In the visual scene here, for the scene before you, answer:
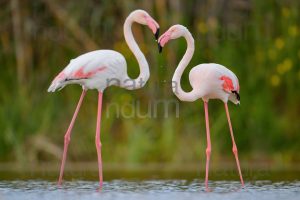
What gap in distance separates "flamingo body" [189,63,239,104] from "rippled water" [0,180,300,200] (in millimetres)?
1152

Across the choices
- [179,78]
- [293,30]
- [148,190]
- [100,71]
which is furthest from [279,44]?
[148,190]

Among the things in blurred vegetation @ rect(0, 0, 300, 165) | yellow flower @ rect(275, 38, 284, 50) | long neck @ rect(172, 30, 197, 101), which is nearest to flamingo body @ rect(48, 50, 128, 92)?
long neck @ rect(172, 30, 197, 101)

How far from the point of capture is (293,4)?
14.9m

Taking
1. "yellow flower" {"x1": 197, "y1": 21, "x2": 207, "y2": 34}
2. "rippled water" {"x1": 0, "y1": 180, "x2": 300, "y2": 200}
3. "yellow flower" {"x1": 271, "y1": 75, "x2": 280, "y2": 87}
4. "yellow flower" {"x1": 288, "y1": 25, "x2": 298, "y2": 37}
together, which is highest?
"yellow flower" {"x1": 197, "y1": 21, "x2": 207, "y2": 34}

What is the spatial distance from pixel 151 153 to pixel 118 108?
1.00 meters

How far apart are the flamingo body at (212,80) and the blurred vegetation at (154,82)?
293cm

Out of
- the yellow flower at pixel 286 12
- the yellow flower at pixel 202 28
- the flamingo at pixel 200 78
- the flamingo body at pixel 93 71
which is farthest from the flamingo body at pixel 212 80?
the yellow flower at pixel 286 12

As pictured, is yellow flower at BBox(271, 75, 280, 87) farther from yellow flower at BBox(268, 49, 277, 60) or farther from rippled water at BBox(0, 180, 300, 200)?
rippled water at BBox(0, 180, 300, 200)

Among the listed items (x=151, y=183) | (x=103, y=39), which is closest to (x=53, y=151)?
(x=103, y=39)

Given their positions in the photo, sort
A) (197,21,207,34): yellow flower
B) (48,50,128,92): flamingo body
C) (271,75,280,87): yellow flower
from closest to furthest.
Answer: (48,50,128,92): flamingo body, (271,75,280,87): yellow flower, (197,21,207,34): yellow flower

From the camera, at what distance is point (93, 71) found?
10484mm

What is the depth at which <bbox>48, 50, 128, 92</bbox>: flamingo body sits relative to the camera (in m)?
10.4

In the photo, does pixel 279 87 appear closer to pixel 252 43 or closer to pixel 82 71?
pixel 252 43

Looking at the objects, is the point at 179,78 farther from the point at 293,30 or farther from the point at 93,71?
the point at 293,30
